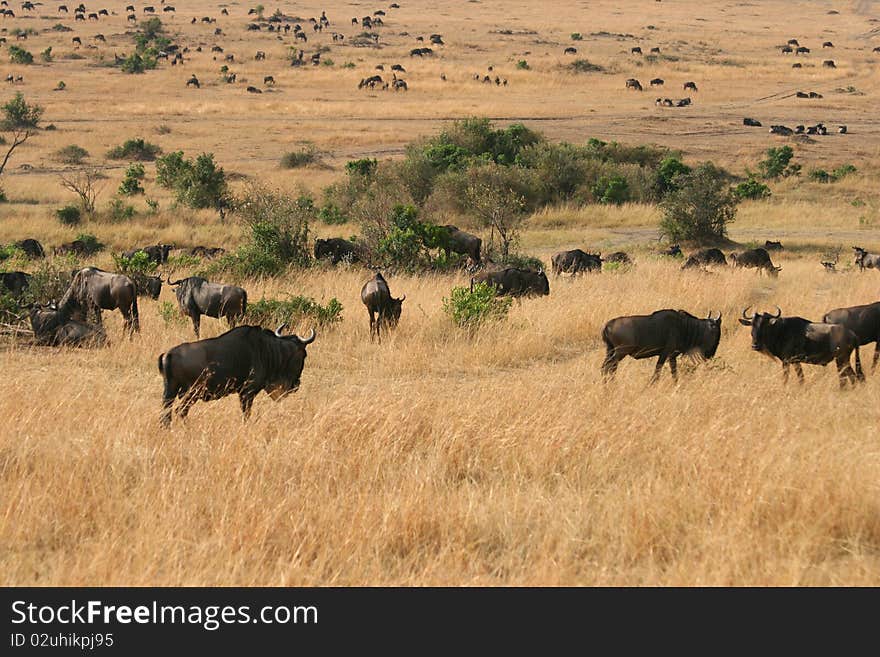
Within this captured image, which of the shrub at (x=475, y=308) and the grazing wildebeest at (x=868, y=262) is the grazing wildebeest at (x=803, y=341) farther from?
the grazing wildebeest at (x=868, y=262)

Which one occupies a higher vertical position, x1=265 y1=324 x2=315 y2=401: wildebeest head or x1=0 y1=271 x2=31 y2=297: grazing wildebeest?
x1=265 y1=324 x2=315 y2=401: wildebeest head

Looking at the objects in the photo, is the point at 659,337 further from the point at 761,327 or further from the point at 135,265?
the point at 135,265

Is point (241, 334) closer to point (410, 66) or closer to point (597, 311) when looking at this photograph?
point (597, 311)

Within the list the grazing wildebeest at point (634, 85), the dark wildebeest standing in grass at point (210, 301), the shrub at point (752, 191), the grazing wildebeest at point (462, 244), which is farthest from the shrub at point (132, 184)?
the grazing wildebeest at point (634, 85)

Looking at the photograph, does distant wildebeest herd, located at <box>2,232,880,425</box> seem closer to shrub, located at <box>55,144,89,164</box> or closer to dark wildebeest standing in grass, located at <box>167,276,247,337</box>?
dark wildebeest standing in grass, located at <box>167,276,247,337</box>

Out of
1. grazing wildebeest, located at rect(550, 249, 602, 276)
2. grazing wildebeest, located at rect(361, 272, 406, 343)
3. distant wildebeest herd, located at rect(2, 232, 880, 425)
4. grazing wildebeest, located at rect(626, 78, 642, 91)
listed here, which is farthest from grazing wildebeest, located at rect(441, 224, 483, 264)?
grazing wildebeest, located at rect(626, 78, 642, 91)

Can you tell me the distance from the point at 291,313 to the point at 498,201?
9873 mm

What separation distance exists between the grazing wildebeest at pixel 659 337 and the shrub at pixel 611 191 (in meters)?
20.6

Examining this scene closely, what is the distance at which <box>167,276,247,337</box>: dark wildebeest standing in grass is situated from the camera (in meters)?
10.8

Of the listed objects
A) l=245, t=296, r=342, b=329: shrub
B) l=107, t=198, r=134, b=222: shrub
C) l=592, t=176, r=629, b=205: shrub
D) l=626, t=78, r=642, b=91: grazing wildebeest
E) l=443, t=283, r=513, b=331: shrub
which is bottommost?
l=107, t=198, r=134, b=222: shrub

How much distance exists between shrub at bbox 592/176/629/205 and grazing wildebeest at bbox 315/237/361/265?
13.5 meters

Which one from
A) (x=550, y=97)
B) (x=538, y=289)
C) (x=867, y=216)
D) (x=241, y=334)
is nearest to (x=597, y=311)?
(x=538, y=289)

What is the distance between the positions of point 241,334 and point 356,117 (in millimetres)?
40396

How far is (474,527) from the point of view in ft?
17.1
